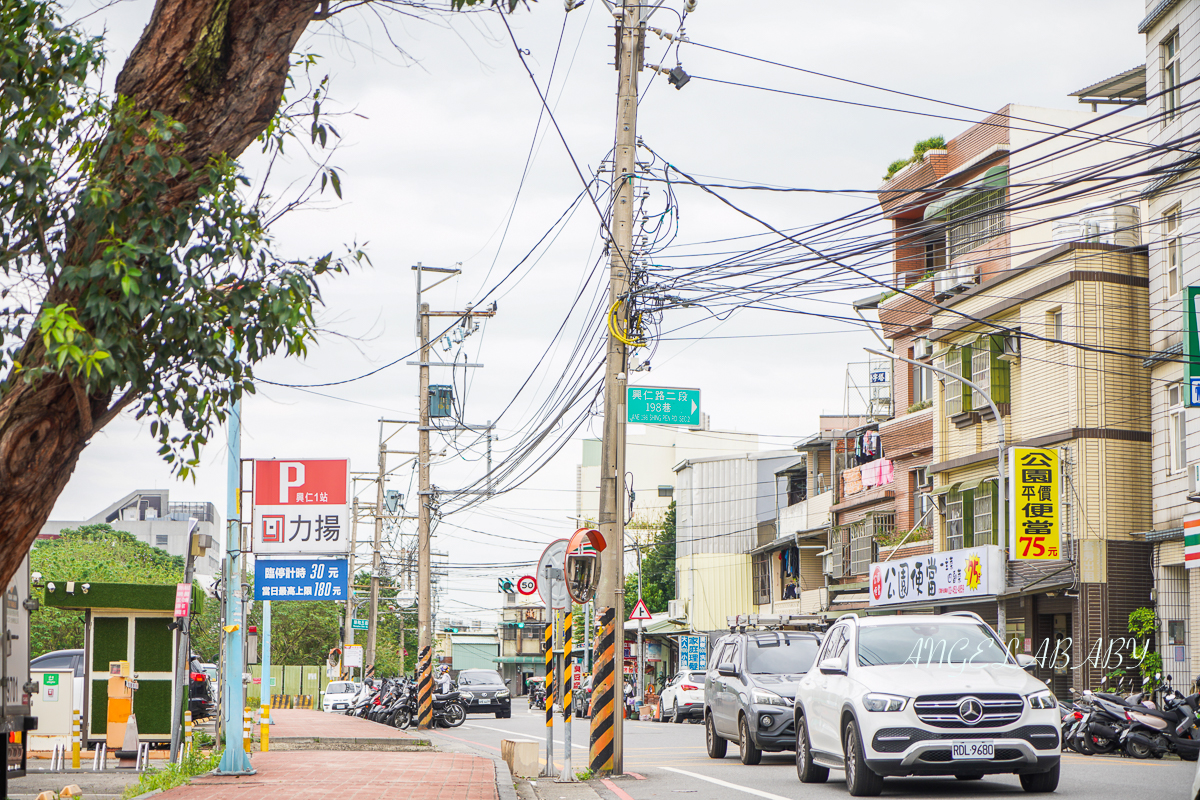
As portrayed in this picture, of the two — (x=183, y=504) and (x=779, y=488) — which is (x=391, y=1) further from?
(x=183, y=504)

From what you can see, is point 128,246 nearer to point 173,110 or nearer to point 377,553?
point 173,110

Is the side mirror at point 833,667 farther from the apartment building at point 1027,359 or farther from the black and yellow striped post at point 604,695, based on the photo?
the apartment building at point 1027,359

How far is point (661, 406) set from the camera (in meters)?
17.8

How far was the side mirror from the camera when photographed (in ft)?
43.0

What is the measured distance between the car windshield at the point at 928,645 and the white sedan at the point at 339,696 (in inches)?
1355

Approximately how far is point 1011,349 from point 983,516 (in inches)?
163

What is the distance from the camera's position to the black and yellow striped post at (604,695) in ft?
53.8

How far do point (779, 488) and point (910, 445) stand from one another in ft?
67.8

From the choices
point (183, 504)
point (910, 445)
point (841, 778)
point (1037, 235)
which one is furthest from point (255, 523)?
point (183, 504)

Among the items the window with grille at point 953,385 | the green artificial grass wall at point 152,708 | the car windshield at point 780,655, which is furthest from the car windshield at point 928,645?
the window with grille at point 953,385

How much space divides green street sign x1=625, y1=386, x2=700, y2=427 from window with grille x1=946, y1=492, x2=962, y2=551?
1667 centimetres

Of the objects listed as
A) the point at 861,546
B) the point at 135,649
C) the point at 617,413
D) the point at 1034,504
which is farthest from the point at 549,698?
the point at 861,546

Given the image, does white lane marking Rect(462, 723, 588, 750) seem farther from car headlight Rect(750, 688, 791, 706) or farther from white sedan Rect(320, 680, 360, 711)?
white sedan Rect(320, 680, 360, 711)

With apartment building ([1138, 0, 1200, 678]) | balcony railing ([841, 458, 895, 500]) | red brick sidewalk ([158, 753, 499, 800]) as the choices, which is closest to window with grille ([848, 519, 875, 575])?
balcony railing ([841, 458, 895, 500])
